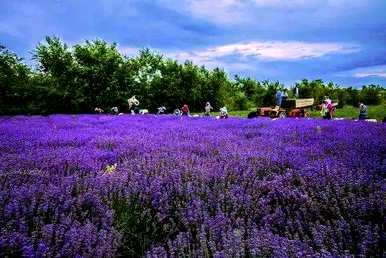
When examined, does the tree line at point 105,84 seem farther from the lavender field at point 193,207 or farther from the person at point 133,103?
the lavender field at point 193,207

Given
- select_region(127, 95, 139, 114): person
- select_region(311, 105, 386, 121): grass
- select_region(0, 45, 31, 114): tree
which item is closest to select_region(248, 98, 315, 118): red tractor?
select_region(311, 105, 386, 121): grass

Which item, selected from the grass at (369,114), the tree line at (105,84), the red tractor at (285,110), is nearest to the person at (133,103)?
the tree line at (105,84)

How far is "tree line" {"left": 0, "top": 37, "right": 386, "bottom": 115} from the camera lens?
22.5 metres

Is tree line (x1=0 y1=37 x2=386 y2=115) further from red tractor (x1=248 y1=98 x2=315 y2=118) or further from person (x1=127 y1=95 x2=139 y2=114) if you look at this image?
red tractor (x1=248 y1=98 x2=315 y2=118)

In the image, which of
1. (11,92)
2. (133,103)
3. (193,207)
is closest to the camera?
(193,207)

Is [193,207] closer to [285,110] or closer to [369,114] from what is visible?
[285,110]

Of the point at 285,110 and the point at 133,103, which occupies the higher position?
the point at 133,103

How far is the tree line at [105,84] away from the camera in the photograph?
22469mm

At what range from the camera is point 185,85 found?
33.1m

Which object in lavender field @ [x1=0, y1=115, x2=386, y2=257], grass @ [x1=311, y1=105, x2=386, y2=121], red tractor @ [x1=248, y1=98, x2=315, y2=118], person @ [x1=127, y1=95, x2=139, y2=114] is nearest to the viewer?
lavender field @ [x1=0, y1=115, x2=386, y2=257]

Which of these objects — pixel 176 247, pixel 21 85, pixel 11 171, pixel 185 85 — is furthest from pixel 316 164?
pixel 185 85

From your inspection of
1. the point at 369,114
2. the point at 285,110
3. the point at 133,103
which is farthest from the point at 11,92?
the point at 369,114

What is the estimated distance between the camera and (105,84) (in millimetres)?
28219

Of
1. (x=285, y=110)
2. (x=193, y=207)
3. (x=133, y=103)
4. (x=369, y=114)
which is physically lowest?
(x=369, y=114)
